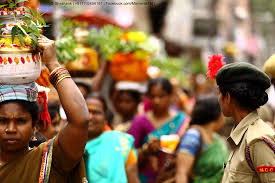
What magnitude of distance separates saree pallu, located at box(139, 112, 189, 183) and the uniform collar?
2.81m

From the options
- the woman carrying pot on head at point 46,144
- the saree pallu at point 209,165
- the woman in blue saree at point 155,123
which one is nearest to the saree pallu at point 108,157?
the saree pallu at point 209,165

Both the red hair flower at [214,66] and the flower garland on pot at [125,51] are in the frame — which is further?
the flower garland on pot at [125,51]

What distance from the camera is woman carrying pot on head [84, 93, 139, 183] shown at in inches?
194

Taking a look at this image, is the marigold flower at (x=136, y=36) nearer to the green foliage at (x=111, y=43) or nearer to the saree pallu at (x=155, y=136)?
the green foliage at (x=111, y=43)

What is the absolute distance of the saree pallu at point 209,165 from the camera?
5547mm

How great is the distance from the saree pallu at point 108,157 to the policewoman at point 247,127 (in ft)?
5.25

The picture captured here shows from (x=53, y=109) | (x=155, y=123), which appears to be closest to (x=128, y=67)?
(x=155, y=123)

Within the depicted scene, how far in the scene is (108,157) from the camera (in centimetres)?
502

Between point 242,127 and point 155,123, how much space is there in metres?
3.77

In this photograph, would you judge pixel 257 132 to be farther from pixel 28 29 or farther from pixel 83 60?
pixel 83 60

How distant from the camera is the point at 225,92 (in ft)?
11.8

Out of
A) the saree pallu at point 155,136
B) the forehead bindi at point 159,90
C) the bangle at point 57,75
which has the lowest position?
the saree pallu at point 155,136

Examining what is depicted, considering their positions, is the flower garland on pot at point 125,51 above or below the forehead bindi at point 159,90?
above

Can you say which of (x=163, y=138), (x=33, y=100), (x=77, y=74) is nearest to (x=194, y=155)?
(x=163, y=138)
